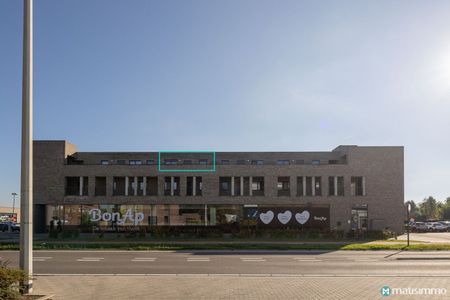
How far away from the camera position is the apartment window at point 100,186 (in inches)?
1996

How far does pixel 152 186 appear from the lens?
168 ft

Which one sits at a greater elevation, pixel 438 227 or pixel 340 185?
pixel 340 185

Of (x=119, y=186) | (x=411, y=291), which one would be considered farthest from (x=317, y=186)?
(x=411, y=291)

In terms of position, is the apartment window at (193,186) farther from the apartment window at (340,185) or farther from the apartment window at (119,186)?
the apartment window at (340,185)

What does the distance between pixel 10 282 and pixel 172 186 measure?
136ft

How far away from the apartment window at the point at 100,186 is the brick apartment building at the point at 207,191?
0.12m

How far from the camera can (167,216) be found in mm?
50031

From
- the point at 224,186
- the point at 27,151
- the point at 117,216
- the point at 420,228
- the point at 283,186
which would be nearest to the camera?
the point at 27,151

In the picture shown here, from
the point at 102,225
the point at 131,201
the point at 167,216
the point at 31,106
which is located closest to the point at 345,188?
the point at 167,216

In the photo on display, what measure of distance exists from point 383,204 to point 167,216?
76.2ft

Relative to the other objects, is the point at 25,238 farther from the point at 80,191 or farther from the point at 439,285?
the point at 80,191

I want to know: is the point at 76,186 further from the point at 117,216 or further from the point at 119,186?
the point at 117,216

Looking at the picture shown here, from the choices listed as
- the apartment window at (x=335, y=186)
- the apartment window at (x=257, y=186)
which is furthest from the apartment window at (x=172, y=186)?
the apartment window at (x=335, y=186)

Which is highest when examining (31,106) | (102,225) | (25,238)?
(31,106)
